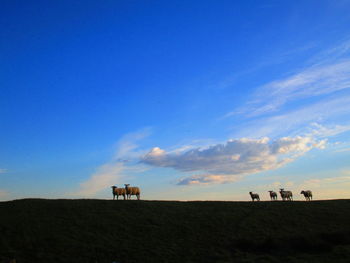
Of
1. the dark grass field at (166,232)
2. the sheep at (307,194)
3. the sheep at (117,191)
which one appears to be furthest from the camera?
the sheep at (307,194)

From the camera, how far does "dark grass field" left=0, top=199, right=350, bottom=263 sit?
2505 cm

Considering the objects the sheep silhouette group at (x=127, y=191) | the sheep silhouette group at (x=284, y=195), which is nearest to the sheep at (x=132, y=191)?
the sheep silhouette group at (x=127, y=191)

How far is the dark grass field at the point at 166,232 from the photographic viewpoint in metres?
25.0

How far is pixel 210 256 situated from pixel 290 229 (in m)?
11.8

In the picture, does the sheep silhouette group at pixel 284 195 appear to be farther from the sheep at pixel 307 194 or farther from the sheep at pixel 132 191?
the sheep at pixel 132 191

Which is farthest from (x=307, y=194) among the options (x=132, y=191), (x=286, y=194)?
(x=132, y=191)

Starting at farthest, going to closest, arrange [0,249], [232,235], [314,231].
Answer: [314,231]
[232,235]
[0,249]

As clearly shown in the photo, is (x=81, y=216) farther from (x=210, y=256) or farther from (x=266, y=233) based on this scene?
(x=266, y=233)

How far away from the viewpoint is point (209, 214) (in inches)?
1460

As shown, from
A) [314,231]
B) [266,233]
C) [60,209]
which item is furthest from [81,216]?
[314,231]

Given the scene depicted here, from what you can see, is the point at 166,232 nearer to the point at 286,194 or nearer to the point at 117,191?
the point at 117,191

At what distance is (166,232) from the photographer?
30609 millimetres

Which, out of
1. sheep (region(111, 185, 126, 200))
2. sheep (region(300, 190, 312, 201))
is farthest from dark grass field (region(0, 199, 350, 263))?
sheep (region(300, 190, 312, 201))

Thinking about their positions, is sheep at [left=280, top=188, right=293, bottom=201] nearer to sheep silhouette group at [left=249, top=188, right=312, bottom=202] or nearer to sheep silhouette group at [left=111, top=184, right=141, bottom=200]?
sheep silhouette group at [left=249, top=188, right=312, bottom=202]
